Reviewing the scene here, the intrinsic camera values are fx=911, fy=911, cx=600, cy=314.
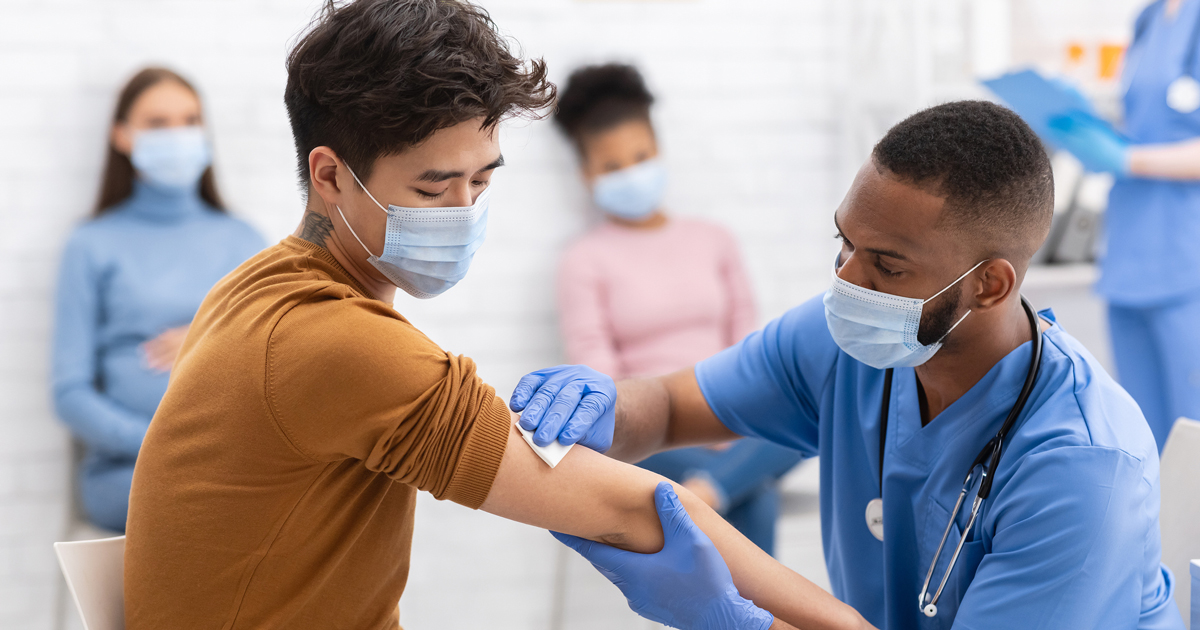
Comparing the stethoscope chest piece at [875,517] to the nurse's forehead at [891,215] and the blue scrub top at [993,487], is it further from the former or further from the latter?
the nurse's forehead at [891,215]

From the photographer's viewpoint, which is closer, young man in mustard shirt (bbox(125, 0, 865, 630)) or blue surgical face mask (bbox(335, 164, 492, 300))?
young man in mustard shirt (bbox(125, 0, 865, 630))

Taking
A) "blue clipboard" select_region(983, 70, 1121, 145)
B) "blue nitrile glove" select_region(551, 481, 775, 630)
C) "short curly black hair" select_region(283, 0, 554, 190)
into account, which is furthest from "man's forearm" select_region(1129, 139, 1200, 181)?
"short curly black hair" select_region(283, 0, 554, 190)

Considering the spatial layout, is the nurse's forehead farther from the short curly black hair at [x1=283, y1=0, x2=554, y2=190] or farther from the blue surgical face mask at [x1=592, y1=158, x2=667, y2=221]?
the blue surgical face mask at [x1=592, y1=158, x2=667, y2=221]

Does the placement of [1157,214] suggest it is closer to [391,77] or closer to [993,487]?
[993,487]

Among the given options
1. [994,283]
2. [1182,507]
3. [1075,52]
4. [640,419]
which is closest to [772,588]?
[640,419]

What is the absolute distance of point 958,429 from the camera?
1259mm

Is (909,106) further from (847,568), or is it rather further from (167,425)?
(167,425)

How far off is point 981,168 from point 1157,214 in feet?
5.35

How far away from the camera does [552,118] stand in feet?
8.76

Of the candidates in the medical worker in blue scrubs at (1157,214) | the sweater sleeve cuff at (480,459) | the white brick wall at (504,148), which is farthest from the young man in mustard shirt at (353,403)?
the medical worker in blue scrubs at (1157,214)

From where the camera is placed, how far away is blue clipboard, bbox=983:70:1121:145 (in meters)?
2.45

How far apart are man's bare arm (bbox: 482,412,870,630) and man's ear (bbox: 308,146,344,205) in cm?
39

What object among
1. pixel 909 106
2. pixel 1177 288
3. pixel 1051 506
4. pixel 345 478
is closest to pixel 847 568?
pixel 1051 506

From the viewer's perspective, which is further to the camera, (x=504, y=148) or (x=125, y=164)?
(x=504, y=148)
